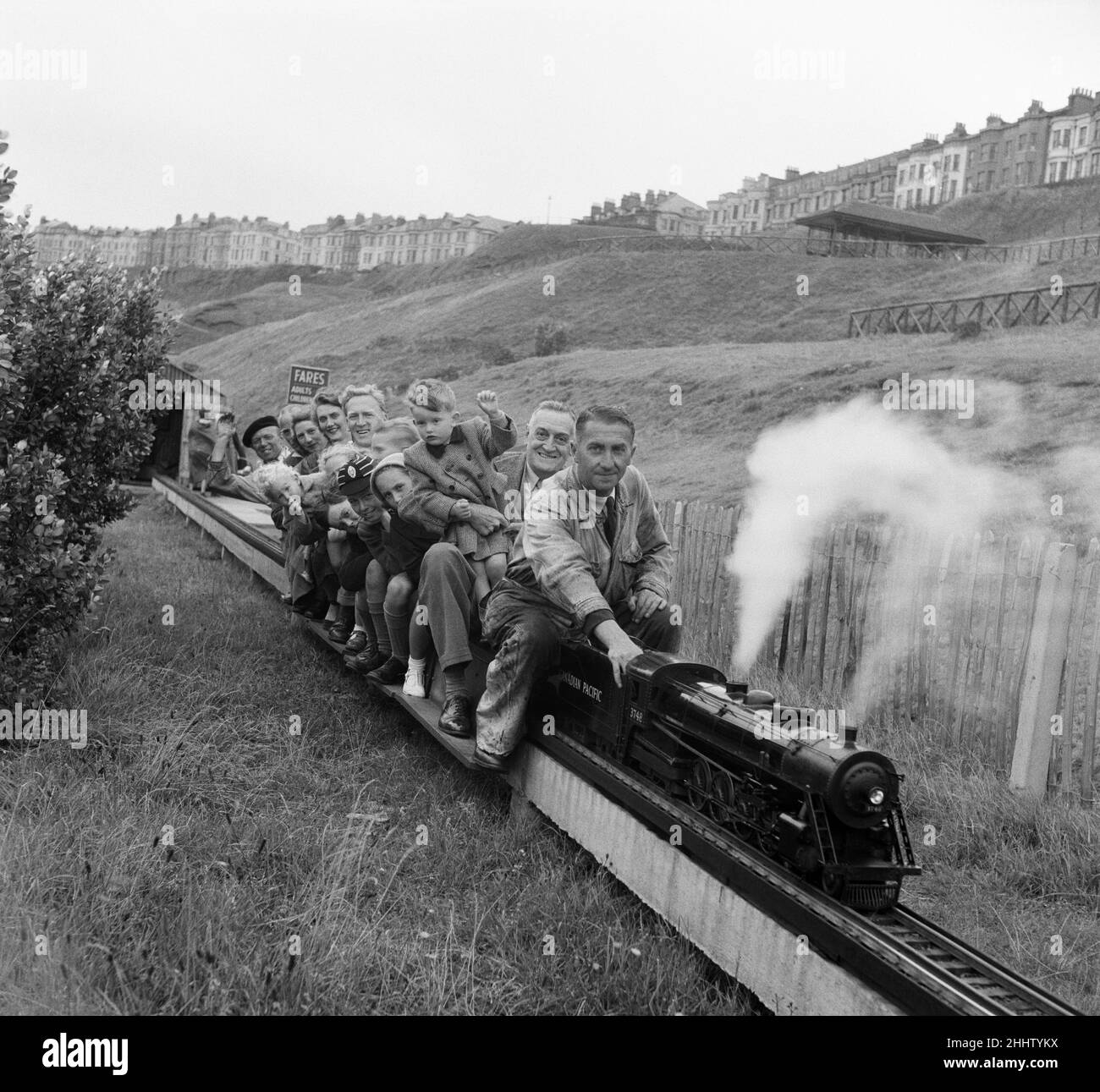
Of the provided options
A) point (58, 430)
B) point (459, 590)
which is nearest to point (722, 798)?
point (459, 590)

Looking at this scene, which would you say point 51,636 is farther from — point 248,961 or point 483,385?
point 483,385

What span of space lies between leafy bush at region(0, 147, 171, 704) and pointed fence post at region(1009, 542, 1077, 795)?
5.24 m

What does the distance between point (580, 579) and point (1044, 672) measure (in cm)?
Answer: 297

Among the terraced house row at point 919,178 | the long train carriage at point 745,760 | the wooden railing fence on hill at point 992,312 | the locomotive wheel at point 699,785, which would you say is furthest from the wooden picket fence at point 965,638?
the terraced house row at point 919,178

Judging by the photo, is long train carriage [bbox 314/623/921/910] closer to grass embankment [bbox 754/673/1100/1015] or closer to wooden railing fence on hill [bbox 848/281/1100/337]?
grass embankment [bbox 754/673/1100/1015]

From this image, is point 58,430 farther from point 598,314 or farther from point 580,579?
point 598,314

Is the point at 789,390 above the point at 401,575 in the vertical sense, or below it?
above

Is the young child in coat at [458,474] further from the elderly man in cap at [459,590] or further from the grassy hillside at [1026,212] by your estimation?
the grassy hillside at [1026,212]

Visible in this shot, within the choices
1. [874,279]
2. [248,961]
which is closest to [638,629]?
[248,961]

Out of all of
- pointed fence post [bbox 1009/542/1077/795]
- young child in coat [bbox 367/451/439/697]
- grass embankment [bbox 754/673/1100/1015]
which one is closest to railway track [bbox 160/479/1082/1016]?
grass embankment [bbox 754/673/1100/1015]

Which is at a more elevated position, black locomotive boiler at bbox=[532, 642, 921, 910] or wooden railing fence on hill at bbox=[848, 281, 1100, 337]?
wooden railing fence on hill at bbox=[848, 281, 1100, 337]

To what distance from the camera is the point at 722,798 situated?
15.1 feet

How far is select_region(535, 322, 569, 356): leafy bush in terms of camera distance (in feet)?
145

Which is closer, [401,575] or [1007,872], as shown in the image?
[1007,872]
